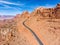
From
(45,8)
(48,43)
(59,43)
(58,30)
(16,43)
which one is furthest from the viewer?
(45,8)

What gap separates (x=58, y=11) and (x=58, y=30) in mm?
55975

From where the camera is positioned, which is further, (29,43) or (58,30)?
(58,30)

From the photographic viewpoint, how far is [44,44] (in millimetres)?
50031

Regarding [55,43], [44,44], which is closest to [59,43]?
[55,43]

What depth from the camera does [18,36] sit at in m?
58.9

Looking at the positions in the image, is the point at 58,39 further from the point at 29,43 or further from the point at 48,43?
the point at 29,43

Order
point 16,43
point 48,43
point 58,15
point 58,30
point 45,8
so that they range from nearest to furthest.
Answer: point 48,43 → point 16,43 → point 58,30 → point 58,15 → point 45,8

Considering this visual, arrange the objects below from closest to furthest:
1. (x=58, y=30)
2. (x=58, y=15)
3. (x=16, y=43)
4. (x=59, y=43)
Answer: (x=59, y=43), (x=16, y=43), (x=58, y=30), (x=58, y=15)

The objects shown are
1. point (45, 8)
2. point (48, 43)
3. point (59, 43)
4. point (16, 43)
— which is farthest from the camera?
point (45, 8)

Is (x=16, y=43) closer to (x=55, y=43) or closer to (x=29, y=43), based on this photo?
(x=29, y=43)

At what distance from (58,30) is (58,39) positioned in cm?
919

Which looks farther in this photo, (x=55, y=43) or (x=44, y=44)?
(x=44, y=44)

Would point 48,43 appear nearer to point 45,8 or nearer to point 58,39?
point 58,39

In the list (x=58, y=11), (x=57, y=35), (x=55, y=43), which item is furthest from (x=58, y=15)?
(x=55, y=43)
